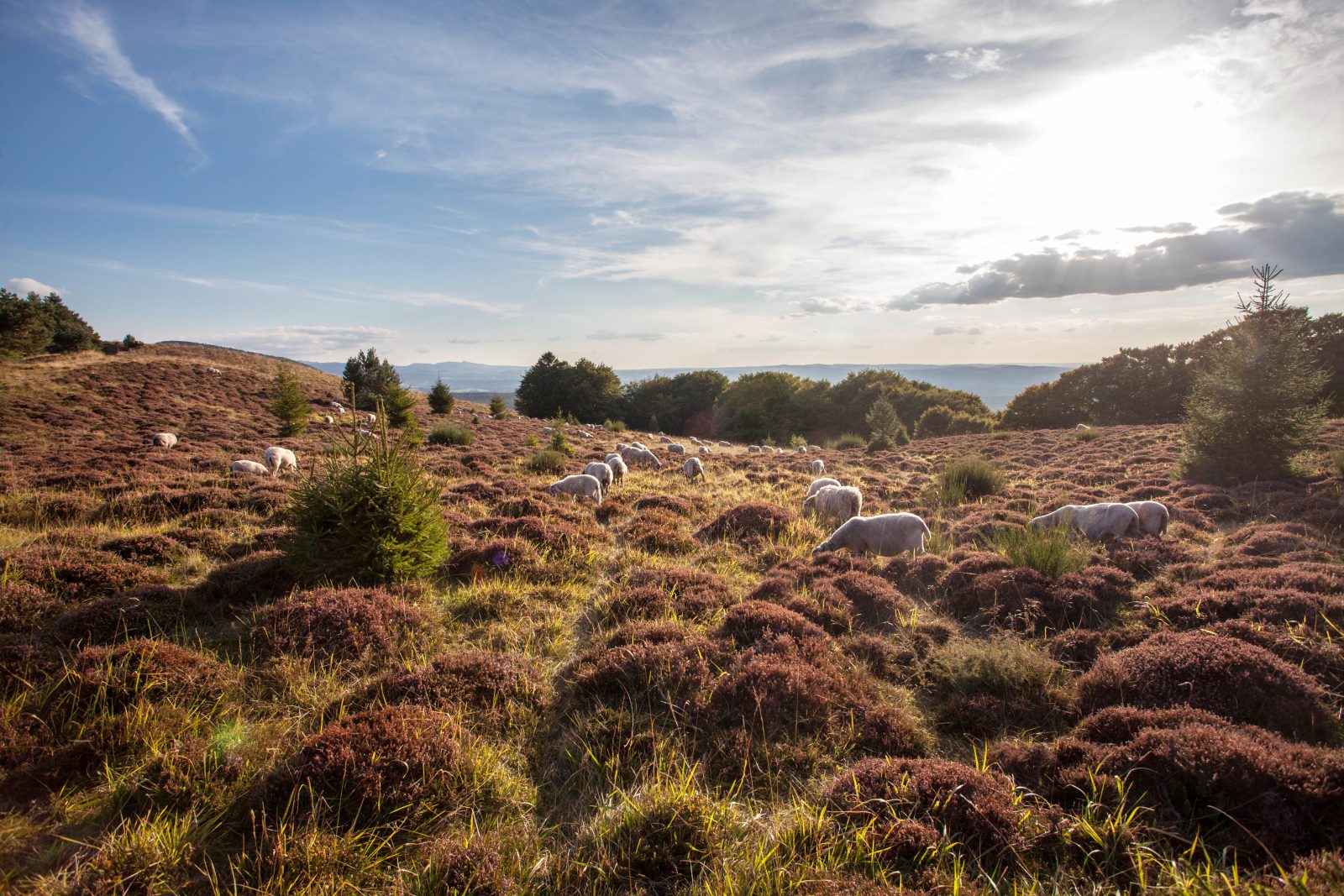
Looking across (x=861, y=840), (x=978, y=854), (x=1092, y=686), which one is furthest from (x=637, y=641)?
(x=1092, y=686)

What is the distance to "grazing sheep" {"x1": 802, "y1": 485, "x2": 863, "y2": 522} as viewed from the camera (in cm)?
1191

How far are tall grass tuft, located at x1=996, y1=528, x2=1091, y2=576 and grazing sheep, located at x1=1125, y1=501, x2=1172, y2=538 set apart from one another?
2.88 meters

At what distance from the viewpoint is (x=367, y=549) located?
6668 millimetres

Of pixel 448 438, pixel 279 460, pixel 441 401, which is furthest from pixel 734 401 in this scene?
pixel 279 460

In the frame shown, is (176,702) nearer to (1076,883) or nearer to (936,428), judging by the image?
(1076,883)

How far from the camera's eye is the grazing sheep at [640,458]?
831 inches

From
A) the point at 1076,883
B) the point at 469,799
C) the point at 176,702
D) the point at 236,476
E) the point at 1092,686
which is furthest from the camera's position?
the point at 236,476

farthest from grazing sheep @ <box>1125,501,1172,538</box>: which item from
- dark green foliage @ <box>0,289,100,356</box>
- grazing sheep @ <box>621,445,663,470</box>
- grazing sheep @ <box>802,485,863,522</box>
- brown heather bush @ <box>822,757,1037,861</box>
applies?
dark green foliage @ <box>0,289,100,356</box>

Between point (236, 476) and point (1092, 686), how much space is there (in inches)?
655

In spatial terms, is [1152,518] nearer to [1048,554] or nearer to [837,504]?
[1048,554]

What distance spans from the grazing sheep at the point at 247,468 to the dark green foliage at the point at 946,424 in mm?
44779

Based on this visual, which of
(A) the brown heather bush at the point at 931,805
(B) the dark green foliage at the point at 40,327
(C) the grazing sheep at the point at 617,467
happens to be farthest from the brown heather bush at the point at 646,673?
(B) the dark green foliage at the point at 40,327

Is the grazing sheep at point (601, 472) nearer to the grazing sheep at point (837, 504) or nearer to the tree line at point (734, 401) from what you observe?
the grazing sheep at point (837, 504)

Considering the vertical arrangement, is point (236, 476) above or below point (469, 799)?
above
